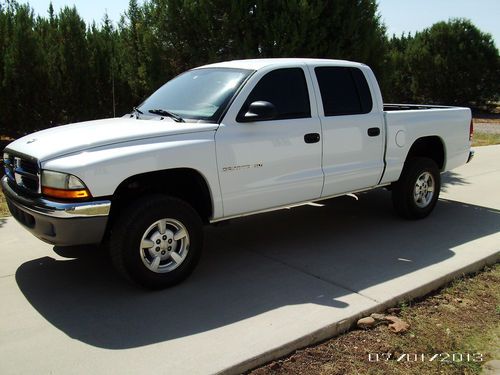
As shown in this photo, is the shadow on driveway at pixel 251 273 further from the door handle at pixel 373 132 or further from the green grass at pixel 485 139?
the green grass at pixel 485 139

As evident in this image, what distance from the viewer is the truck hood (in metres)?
4.02

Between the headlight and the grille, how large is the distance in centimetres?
15

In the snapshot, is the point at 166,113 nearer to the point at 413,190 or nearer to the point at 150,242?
the point at 150,242

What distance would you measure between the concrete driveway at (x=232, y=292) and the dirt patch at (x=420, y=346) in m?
0.13

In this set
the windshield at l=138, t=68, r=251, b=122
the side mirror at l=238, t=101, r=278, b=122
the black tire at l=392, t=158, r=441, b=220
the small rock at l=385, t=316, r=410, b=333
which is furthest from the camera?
the black tire at l=392, t=158, r=441, b=220

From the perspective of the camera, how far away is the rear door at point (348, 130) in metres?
5.32

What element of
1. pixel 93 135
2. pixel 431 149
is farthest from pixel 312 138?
pixel 431 149

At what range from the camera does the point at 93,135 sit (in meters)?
4.24

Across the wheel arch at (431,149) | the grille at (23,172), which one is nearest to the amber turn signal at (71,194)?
the grille at (23,172)

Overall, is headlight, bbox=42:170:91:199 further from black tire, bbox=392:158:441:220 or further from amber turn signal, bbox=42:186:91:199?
black tire, bbox=392:158:441:220

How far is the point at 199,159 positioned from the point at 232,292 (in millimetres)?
1154

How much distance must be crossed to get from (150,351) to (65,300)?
3.83 ft

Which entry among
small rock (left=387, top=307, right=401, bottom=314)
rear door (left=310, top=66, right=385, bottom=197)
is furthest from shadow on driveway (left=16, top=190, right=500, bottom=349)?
rear door (left=310, top=66, right=385, bottom=197)

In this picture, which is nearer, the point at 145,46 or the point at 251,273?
the point at 251,273
